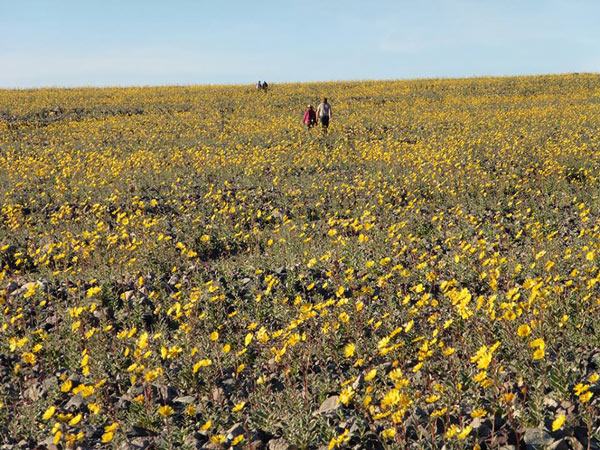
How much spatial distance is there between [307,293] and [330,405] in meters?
2.53

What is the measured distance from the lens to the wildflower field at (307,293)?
3508 millimetres

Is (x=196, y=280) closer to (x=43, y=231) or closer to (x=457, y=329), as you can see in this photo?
(x=457, y=329)

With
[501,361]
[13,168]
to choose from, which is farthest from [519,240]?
[13,168]

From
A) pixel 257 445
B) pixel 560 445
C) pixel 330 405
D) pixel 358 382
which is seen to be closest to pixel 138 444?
pixel 257 445

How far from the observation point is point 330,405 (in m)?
3.76

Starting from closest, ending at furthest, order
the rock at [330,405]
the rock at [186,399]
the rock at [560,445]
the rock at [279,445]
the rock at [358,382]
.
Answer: the rock at [560,445]
the rock at [279,445]
the rock at [330,405]
the rock at [358,382]
the rock at [186,399]

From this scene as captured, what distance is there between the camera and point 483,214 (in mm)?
9250

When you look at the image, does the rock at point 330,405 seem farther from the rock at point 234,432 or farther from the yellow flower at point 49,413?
the yellow flower at point 49,413

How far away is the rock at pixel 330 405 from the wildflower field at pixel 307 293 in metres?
0.04

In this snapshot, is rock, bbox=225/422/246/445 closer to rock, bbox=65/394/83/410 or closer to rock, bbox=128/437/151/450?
rock, bbox=128/437/151/450

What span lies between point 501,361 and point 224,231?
6432 millimetres

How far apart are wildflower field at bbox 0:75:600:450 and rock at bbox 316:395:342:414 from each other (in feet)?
0.14

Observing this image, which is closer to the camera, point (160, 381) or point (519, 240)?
point (160, 381)

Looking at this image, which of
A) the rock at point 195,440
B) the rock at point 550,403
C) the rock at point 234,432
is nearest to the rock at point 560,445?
the rock at point 550,403
